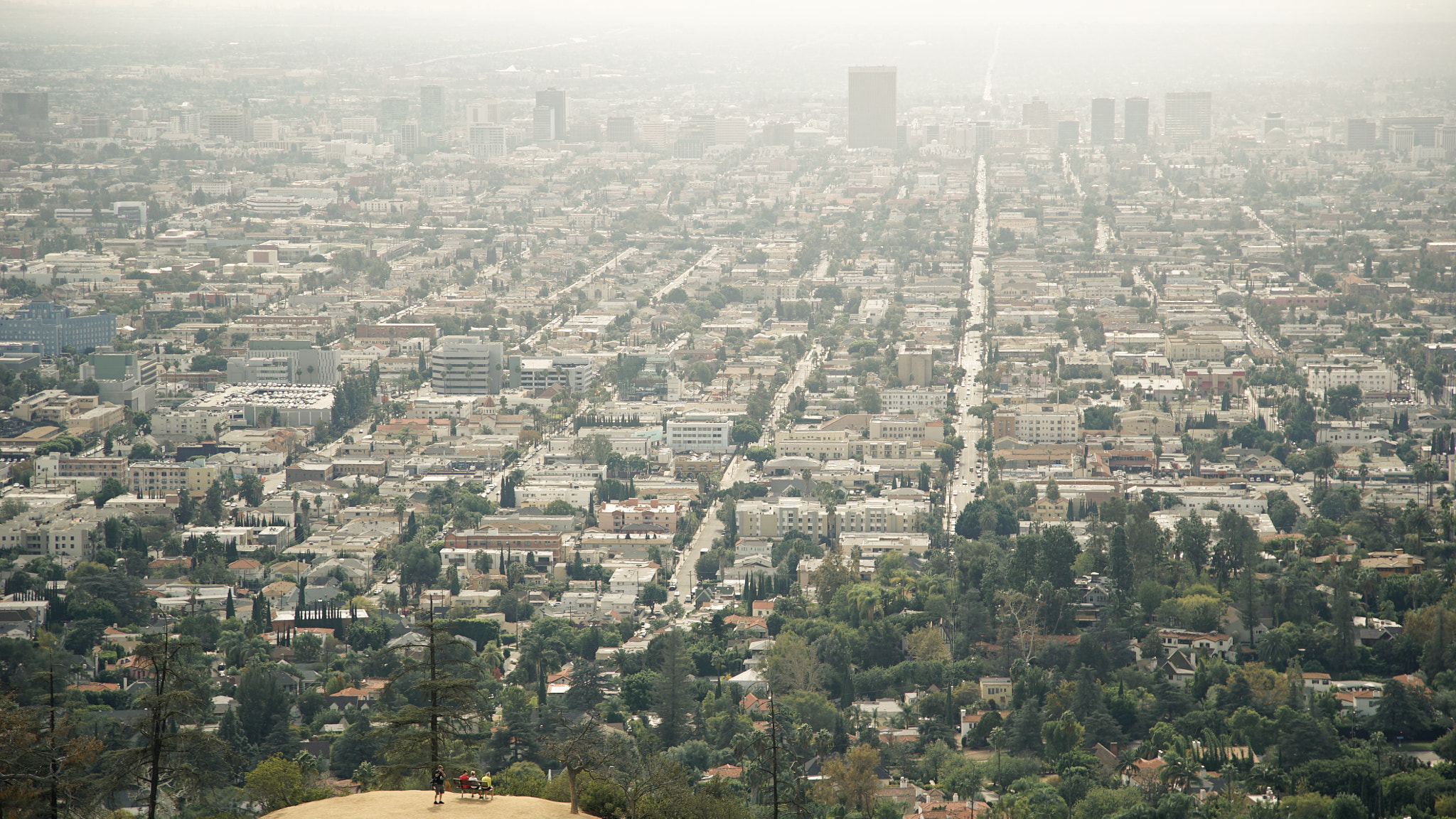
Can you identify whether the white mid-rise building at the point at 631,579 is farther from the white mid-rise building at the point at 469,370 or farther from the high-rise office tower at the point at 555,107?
the high-rise office tower at the point at 555,107

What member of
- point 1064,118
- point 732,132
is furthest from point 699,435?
point 1064,118

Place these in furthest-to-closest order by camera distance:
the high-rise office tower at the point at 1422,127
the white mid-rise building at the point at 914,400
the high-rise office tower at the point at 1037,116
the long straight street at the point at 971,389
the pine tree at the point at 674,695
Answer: the high-rise office tower at the point at 1037,116, the high-rise office tower at the point at 1422,127, the white mid-rise building at the point at 914,400, the long straight street at the point at 971,389, the pine tree at the point at 674,695

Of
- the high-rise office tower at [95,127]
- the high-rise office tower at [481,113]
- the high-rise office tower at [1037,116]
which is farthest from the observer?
the high-rise office tower at [481,113]

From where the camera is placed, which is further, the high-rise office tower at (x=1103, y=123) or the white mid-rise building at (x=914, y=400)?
the high-rise office tower at (x=1103, y=123)

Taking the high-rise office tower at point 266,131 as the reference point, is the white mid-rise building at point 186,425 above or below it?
below

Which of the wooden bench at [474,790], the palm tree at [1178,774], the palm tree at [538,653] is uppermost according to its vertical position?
the wooden bench at [474,790]

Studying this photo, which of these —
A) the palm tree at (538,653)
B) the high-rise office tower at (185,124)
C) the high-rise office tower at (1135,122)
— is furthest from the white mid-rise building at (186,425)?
Answer: the high-rise office tower at (1135,122)

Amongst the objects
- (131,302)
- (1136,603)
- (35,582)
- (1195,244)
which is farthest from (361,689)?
(1195,244)

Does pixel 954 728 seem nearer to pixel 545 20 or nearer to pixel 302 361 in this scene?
pixel 302 361
